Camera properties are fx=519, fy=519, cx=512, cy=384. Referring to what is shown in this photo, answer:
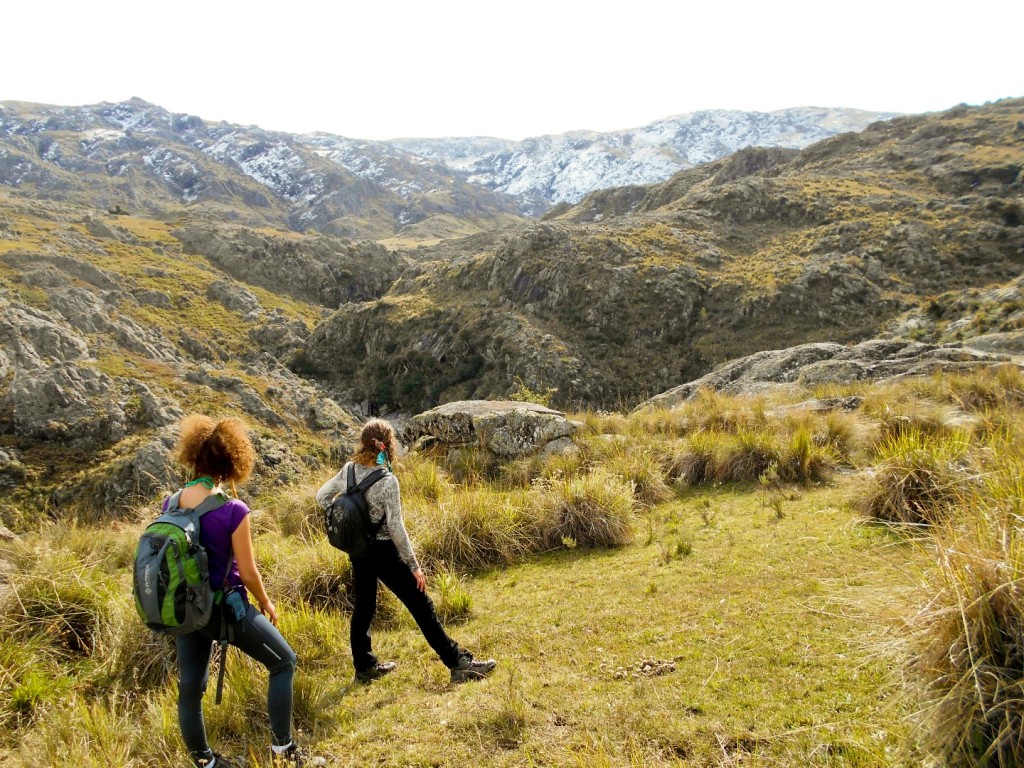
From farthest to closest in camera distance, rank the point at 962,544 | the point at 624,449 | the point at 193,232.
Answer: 1. the point at 193,232
2. the point at 624,449
3. the point at 962,544

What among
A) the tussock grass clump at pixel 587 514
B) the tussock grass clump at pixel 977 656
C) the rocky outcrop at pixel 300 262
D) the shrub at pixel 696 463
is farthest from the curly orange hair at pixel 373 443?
the rocky outcrop at pixel 300 262

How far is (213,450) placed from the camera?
3.32 meters

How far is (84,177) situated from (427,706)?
719 feet

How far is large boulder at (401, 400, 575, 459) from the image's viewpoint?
377 inches

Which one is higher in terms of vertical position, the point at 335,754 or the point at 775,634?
the point at 775,634

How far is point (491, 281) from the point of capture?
169 feet

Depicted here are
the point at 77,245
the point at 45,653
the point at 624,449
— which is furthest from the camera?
the point at 77,245

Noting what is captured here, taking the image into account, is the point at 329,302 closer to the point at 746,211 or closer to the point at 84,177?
the point at 746,211

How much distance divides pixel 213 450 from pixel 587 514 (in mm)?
4702

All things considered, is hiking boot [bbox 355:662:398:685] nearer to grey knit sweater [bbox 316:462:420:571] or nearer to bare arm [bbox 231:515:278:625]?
grey knit sweater [bbox 316:462:420:571]

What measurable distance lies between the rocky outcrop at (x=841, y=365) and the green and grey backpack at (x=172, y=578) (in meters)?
12.7

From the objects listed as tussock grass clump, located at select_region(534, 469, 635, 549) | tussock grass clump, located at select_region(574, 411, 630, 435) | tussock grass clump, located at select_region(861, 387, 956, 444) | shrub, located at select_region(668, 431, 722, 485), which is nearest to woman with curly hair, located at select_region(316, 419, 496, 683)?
tussock grass clump, located at select_region(534, 469, 635, 549)

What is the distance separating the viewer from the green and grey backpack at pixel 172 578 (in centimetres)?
285

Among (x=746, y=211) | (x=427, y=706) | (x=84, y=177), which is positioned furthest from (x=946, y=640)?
(x=84, y=177)
